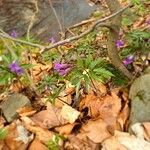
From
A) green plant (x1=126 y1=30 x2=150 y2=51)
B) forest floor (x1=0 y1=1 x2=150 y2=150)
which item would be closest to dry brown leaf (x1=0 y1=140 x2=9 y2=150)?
forest floor (x1=0 y1=1 x2=150 y2=150)

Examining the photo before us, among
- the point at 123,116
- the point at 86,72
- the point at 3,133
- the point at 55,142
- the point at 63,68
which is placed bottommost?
the point at 123,116

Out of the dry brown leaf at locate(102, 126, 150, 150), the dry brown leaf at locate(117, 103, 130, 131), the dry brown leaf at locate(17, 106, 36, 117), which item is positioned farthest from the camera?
the dry brown leaf at locate(17, 106, 36, 117)

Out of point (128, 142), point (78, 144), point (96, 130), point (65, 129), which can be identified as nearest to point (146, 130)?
point (128, 142)

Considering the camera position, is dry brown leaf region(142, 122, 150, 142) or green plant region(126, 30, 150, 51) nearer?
dry brown leaf region(142, 122, 150, 142)

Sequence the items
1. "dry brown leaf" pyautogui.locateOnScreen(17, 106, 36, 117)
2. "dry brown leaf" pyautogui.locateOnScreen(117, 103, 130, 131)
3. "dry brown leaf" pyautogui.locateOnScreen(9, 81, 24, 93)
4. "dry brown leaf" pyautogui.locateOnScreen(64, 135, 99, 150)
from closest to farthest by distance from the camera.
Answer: "dry brown leaf" pyautogui.locateOnScreen(64, 135, 99, 150)
"dry brown leaf" pyautogui.locateOnScreen(117, 103, 130, 131)
"dry brown leaf" pyautogui.locateOnScreen(17, 106, 36, 117)
"dry brown leaf" pyautogui.locateOnScreen(9, 81, 24, 93)

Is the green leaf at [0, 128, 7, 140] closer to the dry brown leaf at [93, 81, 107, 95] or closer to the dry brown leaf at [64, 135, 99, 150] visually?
the dry brown leaf at [64, 135, 99, 150]

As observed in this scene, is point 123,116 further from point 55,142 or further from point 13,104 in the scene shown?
point 13,104
